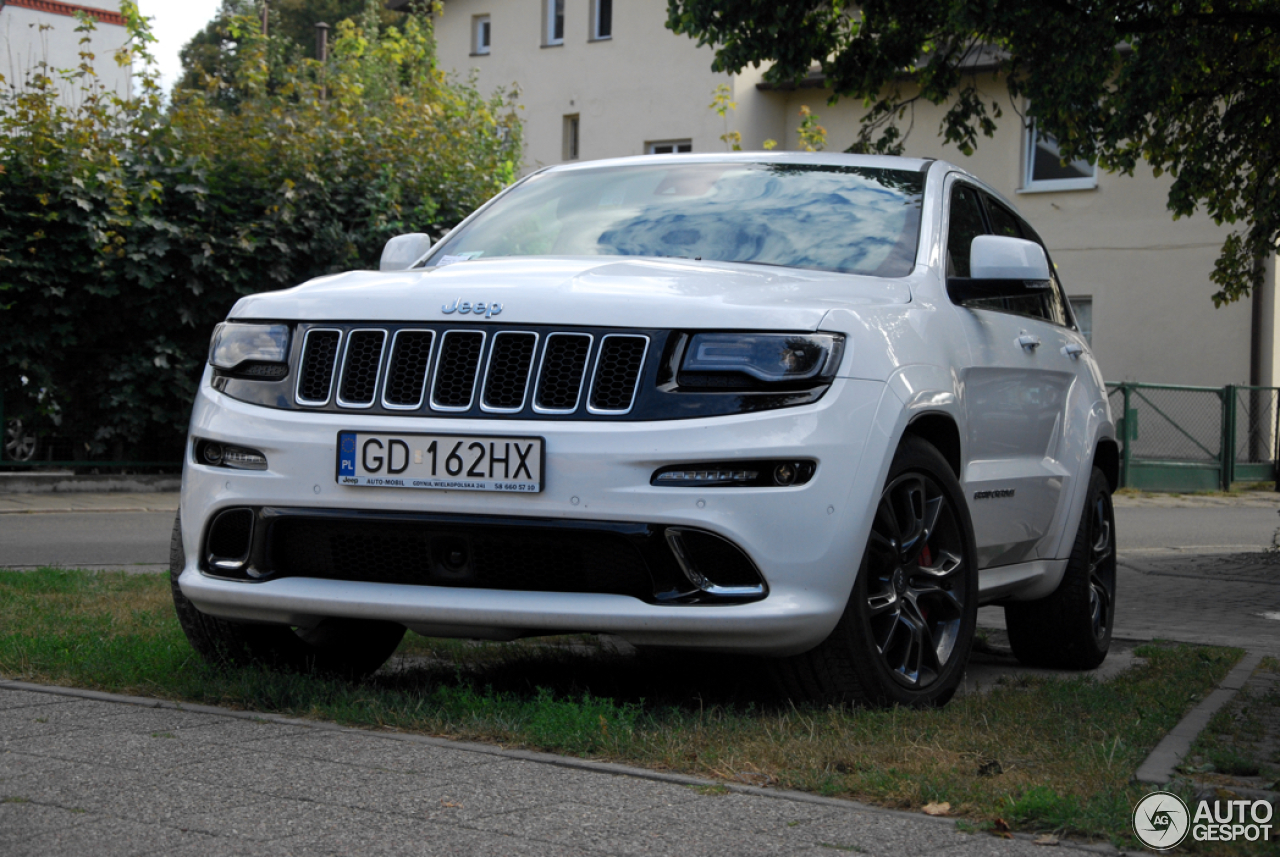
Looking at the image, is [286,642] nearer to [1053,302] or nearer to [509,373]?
[509,373]

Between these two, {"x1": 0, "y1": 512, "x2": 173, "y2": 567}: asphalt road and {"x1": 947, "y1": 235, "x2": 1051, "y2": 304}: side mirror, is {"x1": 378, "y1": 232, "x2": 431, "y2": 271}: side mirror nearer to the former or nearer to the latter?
{"x1": 947, "y1": 235, "x2": 1051, "y2": 304}: side mirror

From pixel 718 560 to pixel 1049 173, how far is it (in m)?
24.9

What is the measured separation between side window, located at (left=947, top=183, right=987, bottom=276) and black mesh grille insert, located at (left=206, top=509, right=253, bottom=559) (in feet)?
8.08

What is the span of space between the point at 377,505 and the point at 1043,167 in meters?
25.1

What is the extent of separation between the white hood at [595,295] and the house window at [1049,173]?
2331cm

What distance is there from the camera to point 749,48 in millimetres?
12133

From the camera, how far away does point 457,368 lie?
431cm

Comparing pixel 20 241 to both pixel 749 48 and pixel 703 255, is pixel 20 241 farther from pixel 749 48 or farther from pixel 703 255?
pixel 703 255

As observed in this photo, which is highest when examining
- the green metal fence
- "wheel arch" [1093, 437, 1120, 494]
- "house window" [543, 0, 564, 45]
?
"house window" [543, 0, 564, 45]

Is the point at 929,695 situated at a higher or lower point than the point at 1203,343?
higher

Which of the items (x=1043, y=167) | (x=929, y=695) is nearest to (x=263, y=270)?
(x=929, y=695)

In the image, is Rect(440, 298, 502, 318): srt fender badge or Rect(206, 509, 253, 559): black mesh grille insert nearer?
Rect(440, 298, 502, 318): srt fender badge

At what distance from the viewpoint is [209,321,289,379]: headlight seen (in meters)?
4.57

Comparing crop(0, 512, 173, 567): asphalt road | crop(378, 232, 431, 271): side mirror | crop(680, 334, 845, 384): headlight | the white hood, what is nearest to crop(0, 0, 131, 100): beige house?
crop(0, 512, 173, 567): asphalt road
